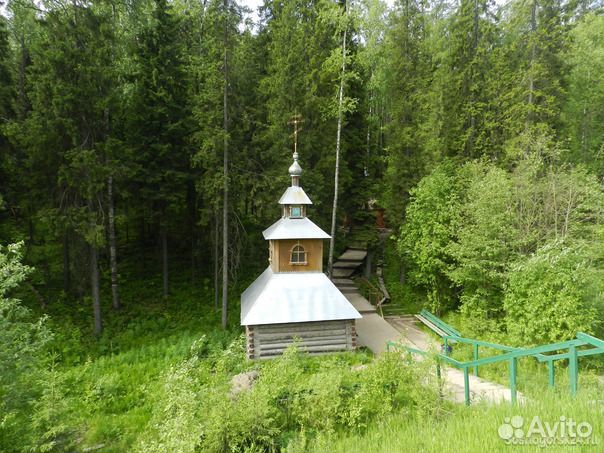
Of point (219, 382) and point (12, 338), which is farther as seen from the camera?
point (12, 338)

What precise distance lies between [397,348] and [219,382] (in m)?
4.14

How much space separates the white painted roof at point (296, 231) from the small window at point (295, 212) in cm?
21

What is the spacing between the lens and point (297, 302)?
13.3m

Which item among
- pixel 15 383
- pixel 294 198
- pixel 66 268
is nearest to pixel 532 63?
pixel 294 198

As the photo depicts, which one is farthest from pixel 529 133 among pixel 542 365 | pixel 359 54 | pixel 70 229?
pixel 70 229

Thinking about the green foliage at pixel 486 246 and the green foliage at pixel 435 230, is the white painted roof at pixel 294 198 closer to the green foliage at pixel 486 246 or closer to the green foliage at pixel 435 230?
the green foliage at pixel 435 230

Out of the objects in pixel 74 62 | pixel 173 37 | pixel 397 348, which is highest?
pixel 173 37

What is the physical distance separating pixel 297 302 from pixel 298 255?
2.00m

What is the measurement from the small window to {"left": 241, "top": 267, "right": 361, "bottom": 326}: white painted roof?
94.2 inches

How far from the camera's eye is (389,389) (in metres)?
7.40

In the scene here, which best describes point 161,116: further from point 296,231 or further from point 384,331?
point 384,331

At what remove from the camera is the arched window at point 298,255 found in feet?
47.0

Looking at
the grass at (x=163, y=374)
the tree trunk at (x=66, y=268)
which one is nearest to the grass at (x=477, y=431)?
the grass at (x=163, y=374)

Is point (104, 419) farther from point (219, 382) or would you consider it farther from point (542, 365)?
point (542, 365)
